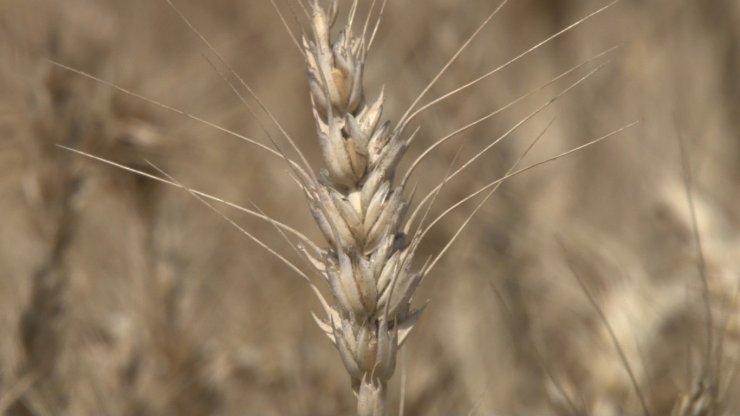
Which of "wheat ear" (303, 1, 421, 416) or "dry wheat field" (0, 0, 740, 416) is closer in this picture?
"wheat ear" (303, 1, 421, 416)

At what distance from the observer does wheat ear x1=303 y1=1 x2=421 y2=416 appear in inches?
27.0

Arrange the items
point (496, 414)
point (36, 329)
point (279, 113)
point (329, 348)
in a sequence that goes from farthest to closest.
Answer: point (279, 113) → point (329, 348) → point (496, 414) → point (36, 329)

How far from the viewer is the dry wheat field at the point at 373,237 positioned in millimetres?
879

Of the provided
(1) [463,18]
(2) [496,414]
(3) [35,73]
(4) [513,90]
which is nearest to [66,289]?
(3) [35,73]

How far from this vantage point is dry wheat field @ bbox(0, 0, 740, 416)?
88 cm

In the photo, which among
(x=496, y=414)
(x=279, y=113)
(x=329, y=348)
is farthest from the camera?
(x=279, y=113)

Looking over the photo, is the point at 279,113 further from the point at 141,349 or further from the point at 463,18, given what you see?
the point at 141,349

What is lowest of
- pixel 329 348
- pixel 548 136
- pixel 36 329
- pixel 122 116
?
pixel 548 136

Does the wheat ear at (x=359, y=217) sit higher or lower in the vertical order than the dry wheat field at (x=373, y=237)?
higher

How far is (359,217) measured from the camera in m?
0.69

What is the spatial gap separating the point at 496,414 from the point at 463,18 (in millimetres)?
711

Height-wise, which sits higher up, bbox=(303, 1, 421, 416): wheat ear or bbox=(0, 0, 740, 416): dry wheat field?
bbox=(303, 1, 421, 416): wheat ear

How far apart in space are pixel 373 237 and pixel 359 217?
17mm

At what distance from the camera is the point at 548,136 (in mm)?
2332
